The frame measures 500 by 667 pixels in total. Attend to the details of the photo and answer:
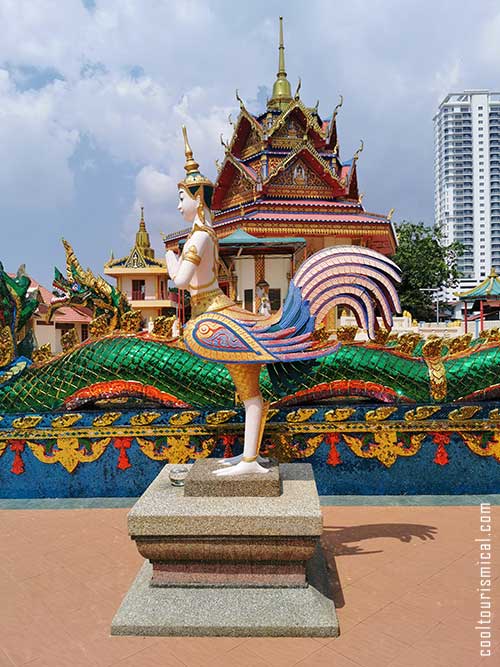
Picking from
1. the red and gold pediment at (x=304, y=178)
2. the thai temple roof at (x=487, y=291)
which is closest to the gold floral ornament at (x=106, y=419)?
the red and gold pediment at (x=304, y=178)

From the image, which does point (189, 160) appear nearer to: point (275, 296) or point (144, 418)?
point (144, 418)

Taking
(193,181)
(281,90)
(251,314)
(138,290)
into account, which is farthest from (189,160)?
(138,290)

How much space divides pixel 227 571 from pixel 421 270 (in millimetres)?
32189

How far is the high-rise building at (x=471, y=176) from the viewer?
93562mm

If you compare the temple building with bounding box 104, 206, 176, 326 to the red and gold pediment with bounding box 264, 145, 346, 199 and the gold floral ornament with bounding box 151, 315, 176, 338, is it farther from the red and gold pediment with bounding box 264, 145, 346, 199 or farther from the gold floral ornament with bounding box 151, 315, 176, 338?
the gold floral ornament with bounding box 151, 315, 176, 338

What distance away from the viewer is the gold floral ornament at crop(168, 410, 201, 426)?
212 inches

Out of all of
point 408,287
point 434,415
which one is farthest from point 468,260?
point 434,415

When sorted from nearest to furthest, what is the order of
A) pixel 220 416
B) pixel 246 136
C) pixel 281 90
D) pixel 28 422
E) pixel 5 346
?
pixel 220 416 → pixel 28 422 → pixel 5 346 → pixel 246 136 → pixel 281 90

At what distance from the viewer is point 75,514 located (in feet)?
16.7

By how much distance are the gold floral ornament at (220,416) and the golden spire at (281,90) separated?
67.6 feet

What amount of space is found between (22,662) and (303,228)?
1685 cm

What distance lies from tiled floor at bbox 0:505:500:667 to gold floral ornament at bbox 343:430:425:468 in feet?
1.79

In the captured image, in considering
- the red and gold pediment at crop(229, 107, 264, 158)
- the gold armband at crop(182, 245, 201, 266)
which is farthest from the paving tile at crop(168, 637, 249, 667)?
the red and gold pediment at crop(229, 107, 264, 158)

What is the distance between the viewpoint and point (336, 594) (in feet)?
11.6
